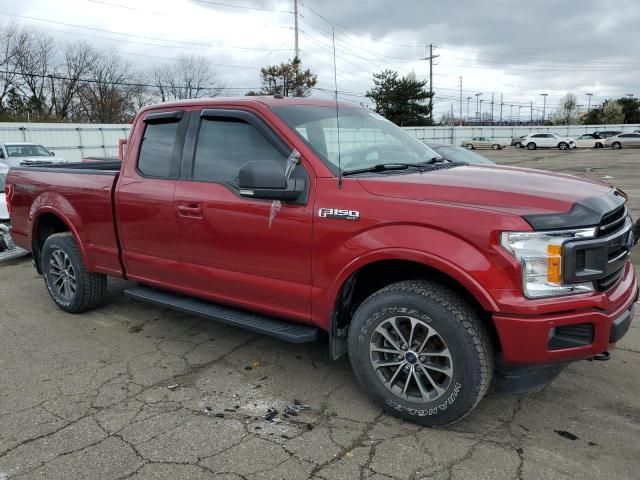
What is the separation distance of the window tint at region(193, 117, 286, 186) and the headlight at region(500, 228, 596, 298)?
165cm

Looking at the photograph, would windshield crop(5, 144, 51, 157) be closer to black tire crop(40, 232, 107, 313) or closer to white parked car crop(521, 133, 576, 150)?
black tire crop(40, 232, 107, 313)

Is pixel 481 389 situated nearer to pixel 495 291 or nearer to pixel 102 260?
pixel 495 291

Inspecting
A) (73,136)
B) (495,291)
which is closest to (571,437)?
(495,291)

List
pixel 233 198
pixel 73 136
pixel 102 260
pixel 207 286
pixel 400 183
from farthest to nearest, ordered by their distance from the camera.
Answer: pixel 73 136
pixel 102 260
pixel 207 286
pixel 233 198
pixel 400 183

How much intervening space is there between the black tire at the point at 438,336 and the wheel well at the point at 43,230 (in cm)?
373

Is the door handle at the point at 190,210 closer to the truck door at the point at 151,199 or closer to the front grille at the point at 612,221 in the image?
the truck door at the point at 151,199

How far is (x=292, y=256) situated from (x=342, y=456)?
123cm

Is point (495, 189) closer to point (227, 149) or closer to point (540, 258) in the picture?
point (540, 258)

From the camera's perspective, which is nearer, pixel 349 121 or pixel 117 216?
pixel 349 121

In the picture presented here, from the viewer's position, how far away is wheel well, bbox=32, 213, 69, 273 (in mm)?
5422

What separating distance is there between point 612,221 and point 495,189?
0.68 m

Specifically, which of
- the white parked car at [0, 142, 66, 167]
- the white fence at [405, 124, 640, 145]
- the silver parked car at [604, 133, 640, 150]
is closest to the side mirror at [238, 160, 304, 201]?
the white parked car at [0, 142, 66, 167]

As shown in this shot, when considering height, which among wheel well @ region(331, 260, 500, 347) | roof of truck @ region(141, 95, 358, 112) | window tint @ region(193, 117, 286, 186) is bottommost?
wheel well @ region(331, 260, 500, 347)

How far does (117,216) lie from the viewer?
4.44m
